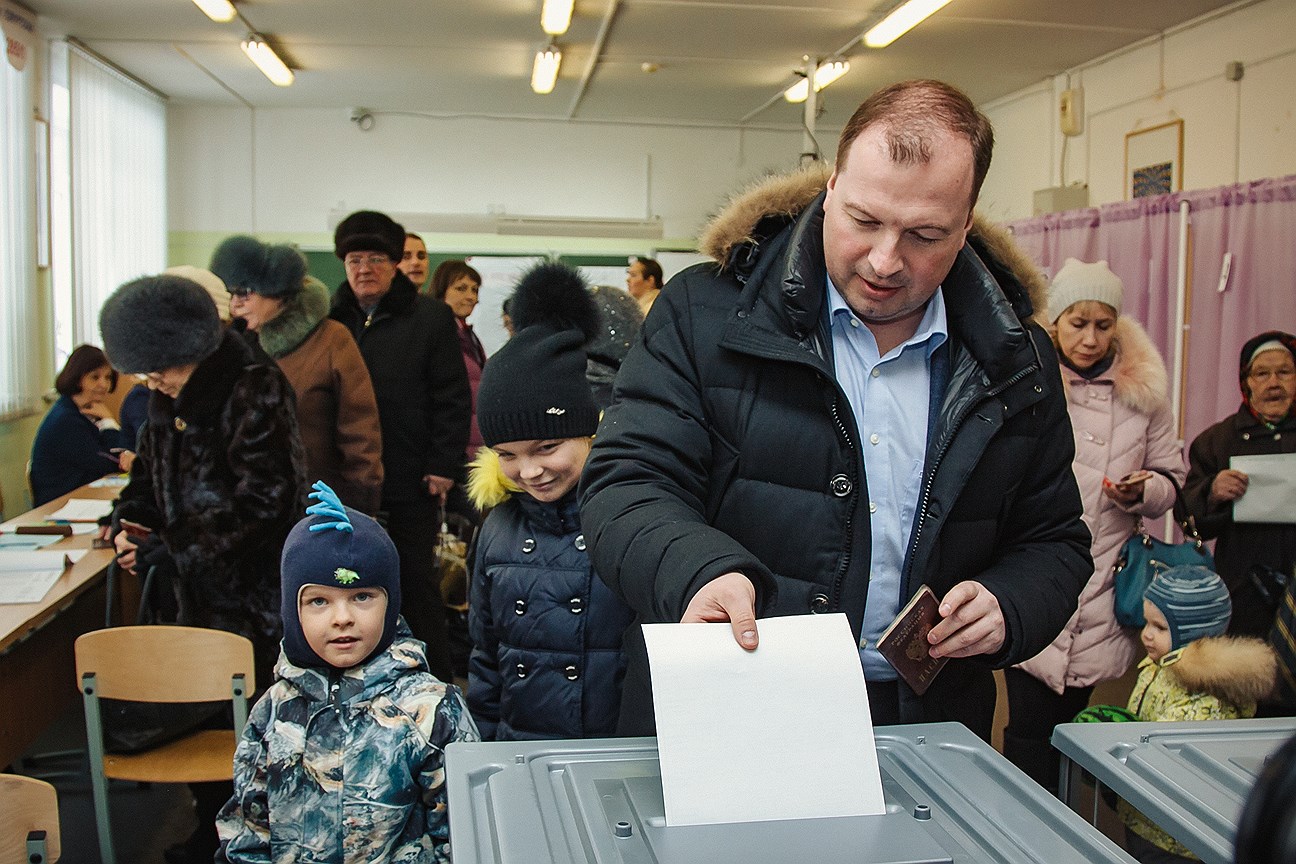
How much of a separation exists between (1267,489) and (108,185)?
6.98 m

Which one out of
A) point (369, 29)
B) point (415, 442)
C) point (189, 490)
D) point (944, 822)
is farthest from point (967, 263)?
point (369, 29)

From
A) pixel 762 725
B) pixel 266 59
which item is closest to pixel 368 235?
pixel 762 725

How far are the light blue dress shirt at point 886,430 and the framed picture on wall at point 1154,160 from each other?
18.3 feet

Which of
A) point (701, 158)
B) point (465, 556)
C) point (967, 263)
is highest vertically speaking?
point (701, 158)

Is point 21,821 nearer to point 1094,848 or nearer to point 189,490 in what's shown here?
point 189,490

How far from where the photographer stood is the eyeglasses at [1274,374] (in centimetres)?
339

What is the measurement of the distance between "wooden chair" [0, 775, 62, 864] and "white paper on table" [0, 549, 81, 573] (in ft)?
4.94

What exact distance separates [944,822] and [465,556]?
3.88 meters

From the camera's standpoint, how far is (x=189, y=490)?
2568 mm

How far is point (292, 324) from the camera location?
3.22 m

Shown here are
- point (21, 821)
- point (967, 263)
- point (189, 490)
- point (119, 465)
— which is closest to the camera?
point (967, 263)

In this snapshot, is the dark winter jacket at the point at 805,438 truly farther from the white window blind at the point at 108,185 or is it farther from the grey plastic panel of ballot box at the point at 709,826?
the white window blind at the point at 108,185

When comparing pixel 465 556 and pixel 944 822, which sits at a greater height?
pixel 944 822

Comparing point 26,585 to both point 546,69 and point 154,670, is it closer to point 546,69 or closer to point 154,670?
point 154,670
